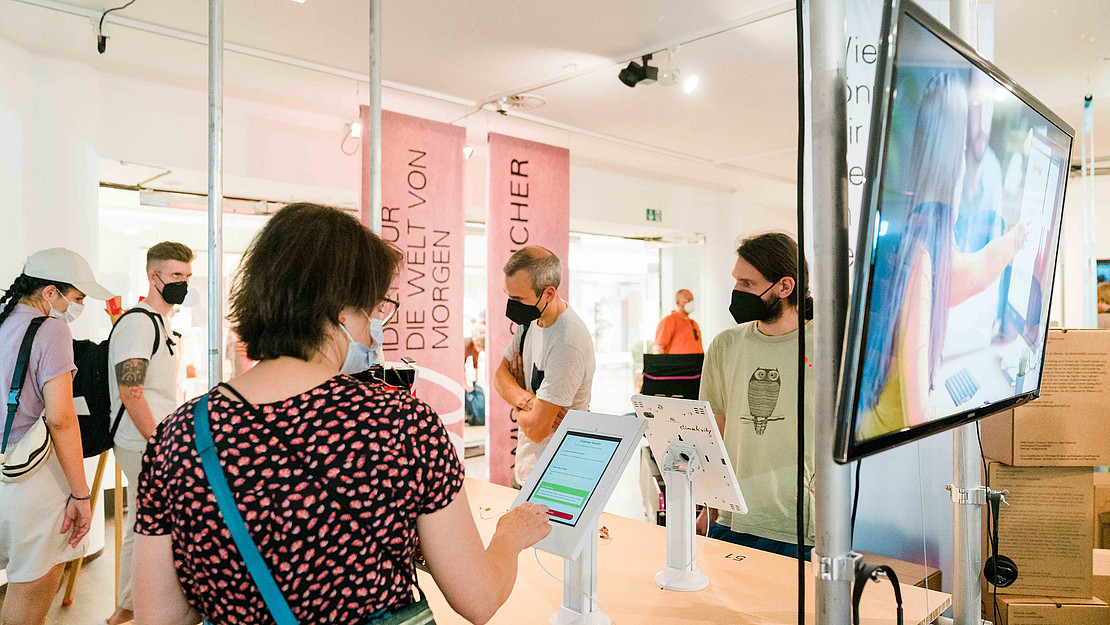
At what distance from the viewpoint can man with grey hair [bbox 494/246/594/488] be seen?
9.46 ft

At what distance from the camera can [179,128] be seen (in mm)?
4508

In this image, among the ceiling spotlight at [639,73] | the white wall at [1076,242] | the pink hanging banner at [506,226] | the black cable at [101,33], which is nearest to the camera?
the black cable at [101,33]

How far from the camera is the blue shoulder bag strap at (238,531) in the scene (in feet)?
3.35

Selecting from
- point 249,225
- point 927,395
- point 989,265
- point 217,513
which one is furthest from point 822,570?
point 249,225

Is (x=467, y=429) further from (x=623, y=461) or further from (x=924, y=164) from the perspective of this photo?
(x=924, y=164)

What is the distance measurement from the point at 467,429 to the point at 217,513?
24.0ft

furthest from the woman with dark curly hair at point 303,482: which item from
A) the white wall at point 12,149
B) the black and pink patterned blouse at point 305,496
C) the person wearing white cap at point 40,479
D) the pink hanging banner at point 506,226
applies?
the pink hanging banner at point 506,226

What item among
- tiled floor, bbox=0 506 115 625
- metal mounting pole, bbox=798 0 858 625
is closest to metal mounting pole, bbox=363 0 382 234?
metal mounting pole, bbox=798 0 858 625

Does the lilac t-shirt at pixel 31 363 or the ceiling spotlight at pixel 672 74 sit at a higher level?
the ceiling spotlight at pixel 672 74

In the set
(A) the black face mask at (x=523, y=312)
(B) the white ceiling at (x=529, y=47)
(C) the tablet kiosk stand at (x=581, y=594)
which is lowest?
(C) the tablet kiosk stand at (x=581, y=594)

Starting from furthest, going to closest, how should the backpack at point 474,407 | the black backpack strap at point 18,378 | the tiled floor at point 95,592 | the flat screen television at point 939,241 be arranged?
1. the backpack at point 474,407
2. the tiled floor at point 95,592
3. the black backpack strap at point 18,378
4. the flat screen television at point 939,241

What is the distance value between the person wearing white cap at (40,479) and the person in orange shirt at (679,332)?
5606mm

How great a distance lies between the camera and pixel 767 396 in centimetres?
217

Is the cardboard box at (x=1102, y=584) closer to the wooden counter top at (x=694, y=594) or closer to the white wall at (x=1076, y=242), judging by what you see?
the wooden counter top at (x=694, y=594)
